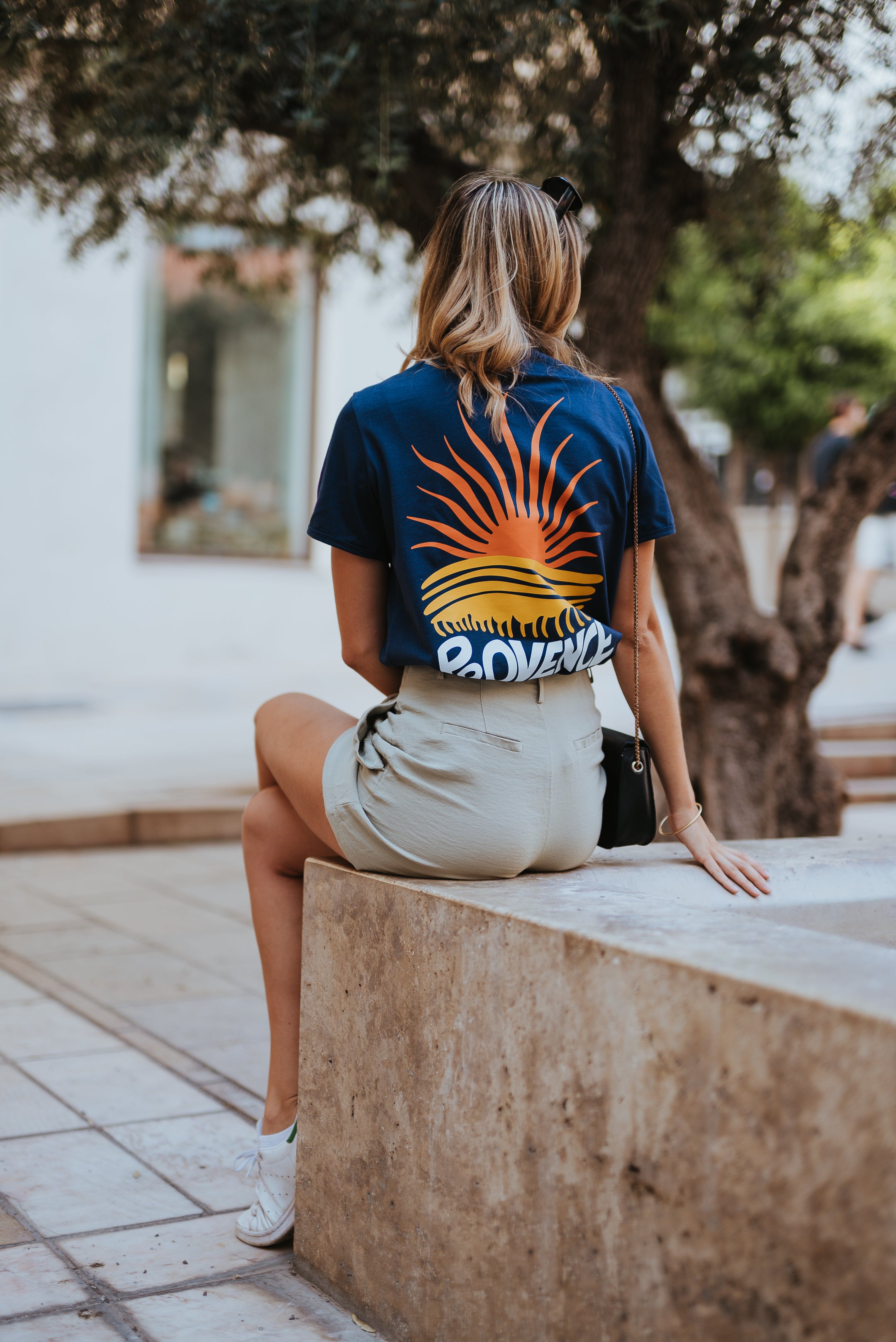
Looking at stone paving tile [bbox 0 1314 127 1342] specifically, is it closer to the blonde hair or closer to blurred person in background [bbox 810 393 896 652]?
the blonde hair

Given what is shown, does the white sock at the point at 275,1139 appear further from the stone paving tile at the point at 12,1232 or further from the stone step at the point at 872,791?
the stone step at the point at 872,791

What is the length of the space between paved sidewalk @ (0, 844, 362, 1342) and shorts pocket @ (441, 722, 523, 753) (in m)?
1.03

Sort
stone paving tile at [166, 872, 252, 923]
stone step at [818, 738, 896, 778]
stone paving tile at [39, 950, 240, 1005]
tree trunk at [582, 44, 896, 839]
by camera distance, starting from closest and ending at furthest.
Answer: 1. stone paving tile at [39, 950, 240, 1005]
2. tree trunk at [582, 44, 896, 839]
3. stone paving tile at [166, 872, 252, 923]
4. stone step at [818, 738, 896, 778]

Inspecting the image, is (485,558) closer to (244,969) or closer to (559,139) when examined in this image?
(244,969)

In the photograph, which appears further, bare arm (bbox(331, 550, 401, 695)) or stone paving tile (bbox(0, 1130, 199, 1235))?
stone paving tile (bbox(0, 1130, 199, 1235))

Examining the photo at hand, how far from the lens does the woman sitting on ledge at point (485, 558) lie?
241 cm

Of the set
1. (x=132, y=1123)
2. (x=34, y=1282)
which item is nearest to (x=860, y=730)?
(x=132, y=1123)

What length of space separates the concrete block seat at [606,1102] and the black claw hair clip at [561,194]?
1.22 m

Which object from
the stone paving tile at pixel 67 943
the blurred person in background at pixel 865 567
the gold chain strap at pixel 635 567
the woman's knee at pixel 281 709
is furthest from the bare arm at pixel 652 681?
the blurred person in background at pixel 865 567

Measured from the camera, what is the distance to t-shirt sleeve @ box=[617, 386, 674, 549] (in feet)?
8.56

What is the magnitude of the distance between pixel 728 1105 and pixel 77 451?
11.8 m

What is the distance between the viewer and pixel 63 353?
12516mm

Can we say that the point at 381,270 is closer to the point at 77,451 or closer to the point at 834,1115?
the point at 834,1115

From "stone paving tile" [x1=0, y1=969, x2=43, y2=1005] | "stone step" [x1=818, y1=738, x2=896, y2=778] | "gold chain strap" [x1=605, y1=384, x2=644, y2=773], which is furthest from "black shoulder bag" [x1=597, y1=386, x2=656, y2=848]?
"stone step" [x1=818, y1=738, x2=896, y2=778]
